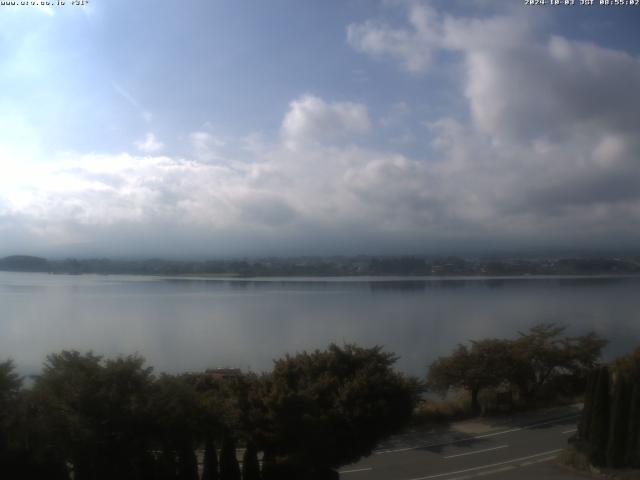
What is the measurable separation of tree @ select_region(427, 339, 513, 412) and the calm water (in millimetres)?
4863

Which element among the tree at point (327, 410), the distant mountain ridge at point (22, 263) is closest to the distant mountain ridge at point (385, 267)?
the distant mountain ridge at point (22, 263)

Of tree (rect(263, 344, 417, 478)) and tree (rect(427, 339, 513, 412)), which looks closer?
tree (rect(263, 344, 417, 478))

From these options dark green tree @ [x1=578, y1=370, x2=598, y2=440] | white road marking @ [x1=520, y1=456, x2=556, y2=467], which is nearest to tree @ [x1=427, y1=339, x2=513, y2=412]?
white road marking @ [x1=520, y1=456, x2=556, y2=467]

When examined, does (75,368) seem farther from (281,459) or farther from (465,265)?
(465,265)

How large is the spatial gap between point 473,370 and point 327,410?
29.7 feet

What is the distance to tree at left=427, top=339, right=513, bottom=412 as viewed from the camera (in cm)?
1590

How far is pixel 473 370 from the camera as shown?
15914mm

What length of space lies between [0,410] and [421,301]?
39820 millimetres

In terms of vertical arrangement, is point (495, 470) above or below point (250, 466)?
below

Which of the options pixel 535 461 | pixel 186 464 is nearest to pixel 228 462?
pixel 186 464

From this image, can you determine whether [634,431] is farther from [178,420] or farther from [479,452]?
[178,420]

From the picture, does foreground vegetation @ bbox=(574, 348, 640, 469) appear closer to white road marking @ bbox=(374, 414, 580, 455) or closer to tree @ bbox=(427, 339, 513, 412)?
white road marking @ bbox=(374, 414, 580, 455)

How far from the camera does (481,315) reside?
36906 millimetres

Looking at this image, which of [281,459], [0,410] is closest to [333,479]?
[281,459]
